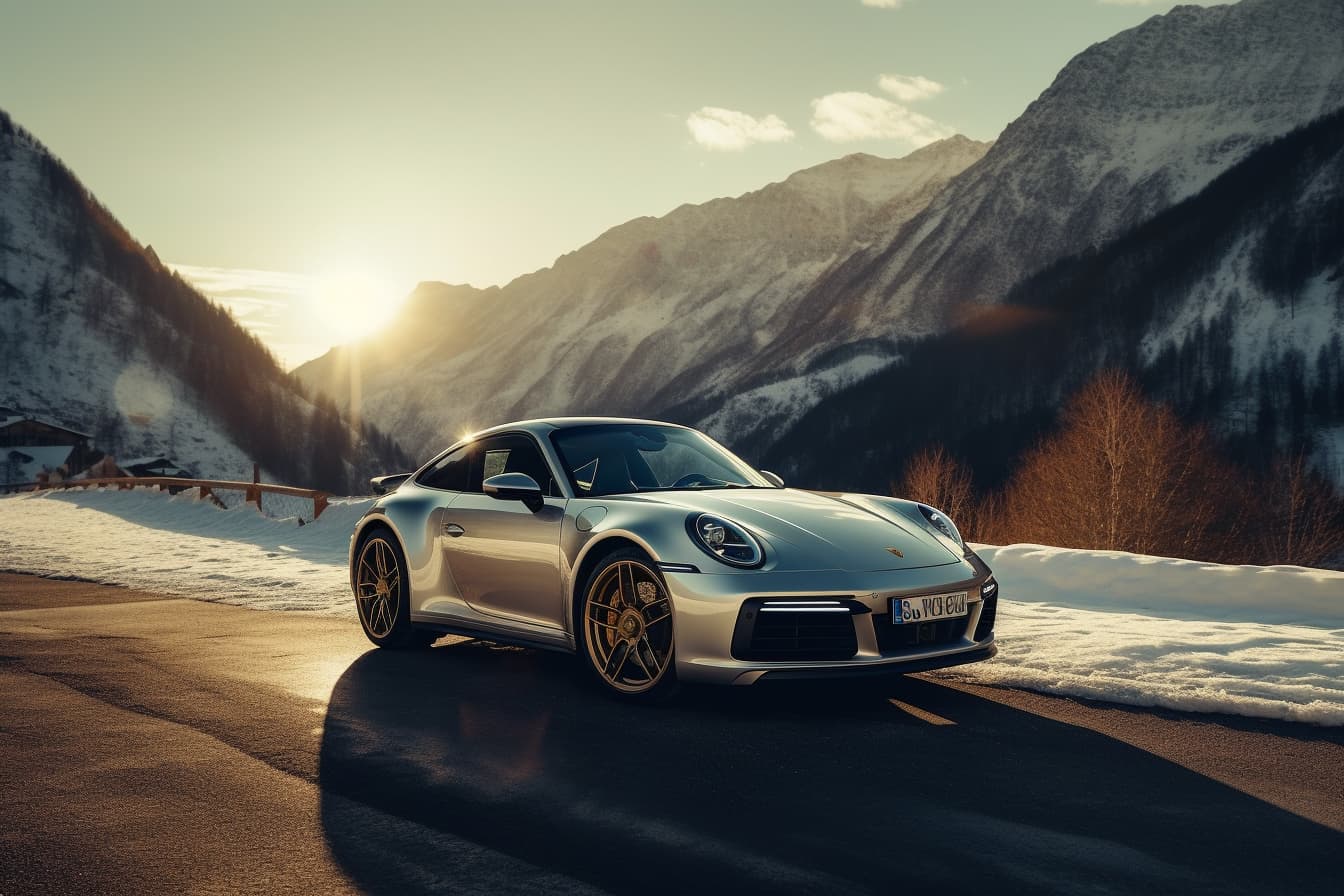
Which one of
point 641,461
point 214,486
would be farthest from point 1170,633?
point 214,486

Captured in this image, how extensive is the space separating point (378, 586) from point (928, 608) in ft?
12.6

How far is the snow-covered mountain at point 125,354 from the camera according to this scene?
348 feet

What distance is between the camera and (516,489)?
6.65 meters

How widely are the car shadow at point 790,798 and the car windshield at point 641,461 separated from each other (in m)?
1.23

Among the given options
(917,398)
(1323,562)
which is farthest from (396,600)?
(917,398)

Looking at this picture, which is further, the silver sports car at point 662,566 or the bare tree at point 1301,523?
the bare tree at point 1301,523

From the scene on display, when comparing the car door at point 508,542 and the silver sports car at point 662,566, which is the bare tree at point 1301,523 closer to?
the silver sports car at point 662,566

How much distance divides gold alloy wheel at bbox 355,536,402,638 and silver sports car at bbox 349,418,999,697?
2 centimetres

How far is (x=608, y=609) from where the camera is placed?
619 cm

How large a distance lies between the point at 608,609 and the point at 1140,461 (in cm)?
6674

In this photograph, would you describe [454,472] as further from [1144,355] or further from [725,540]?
[1144,355]

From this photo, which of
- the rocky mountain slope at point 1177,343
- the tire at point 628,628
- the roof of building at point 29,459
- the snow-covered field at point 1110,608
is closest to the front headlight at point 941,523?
the snow-covered field at point 1110,608

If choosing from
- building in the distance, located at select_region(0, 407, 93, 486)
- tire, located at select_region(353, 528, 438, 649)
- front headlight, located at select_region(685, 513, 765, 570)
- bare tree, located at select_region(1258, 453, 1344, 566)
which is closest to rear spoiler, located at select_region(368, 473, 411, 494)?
tire, located at select_region(353, 528, 438, 649)

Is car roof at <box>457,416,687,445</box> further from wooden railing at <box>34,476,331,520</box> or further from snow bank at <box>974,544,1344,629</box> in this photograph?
wooden railing at <box>34,476,331,520</box>
